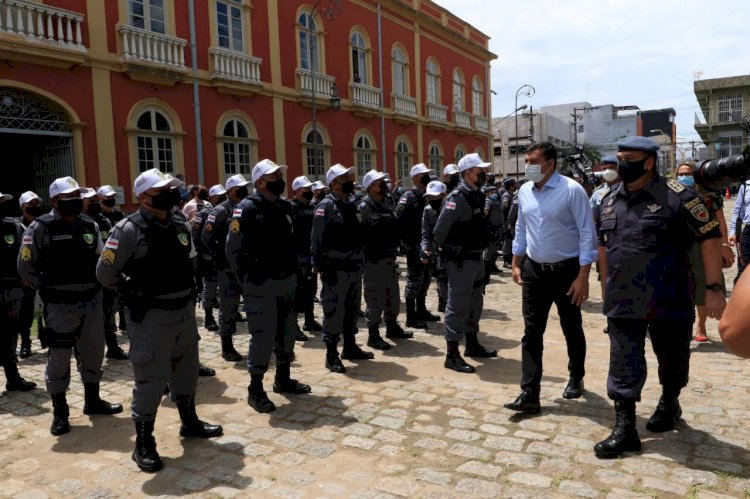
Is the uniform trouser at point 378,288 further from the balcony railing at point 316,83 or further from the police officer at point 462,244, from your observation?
the balcony railing at point 316,83

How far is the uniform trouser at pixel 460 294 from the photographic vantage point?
5648 mm

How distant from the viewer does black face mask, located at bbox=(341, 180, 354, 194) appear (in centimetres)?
602

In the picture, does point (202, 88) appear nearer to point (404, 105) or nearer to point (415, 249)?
point (415, 249)

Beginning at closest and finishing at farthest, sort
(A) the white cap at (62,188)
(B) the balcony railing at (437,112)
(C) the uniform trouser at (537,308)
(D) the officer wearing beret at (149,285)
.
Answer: (D) the officer wearing beret at (149,285) < (C) the uniform trouser at (537,308) < (A) the white cap at (62,188) < (B) the balcony railing at (437,112)

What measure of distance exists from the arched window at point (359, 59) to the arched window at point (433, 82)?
5253mm

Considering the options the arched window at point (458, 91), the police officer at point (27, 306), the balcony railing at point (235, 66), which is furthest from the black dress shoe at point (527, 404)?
the arched window at point (458, 91)

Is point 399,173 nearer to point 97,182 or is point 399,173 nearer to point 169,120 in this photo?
point 169,120

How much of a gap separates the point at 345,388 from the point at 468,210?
217 centimetres

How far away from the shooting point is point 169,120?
50.5 ft

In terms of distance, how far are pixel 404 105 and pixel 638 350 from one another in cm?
2283

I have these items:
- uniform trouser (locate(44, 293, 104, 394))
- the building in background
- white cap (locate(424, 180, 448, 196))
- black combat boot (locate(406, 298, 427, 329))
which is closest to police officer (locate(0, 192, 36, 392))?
uniform trouser (locate(44, 293, 104, 394))

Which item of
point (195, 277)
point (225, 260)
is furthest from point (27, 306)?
point (195, 277)

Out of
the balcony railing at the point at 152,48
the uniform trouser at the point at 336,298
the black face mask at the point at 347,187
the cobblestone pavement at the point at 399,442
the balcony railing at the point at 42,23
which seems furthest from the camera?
the balcony railing at the point at 152,48

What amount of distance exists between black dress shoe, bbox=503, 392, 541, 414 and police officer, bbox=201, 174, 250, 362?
3.41 meters
